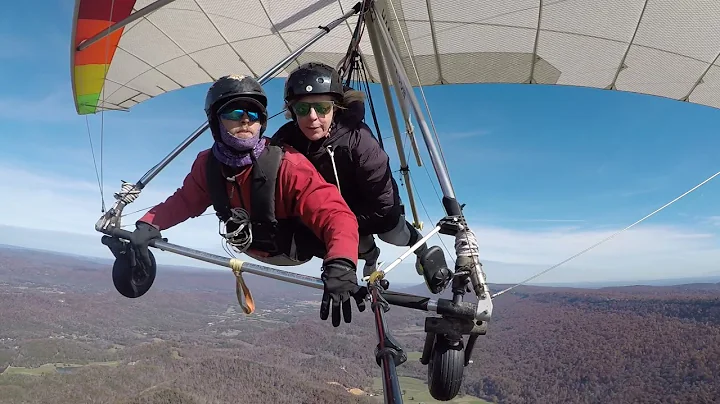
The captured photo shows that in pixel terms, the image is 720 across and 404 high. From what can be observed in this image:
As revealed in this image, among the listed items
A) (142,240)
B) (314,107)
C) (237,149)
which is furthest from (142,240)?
(314,107)

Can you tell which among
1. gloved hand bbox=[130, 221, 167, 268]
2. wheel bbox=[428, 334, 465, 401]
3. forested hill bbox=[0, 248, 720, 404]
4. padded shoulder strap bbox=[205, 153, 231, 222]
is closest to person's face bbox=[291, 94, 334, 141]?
padded shoulder strap bbox=[205, 153, 231, 222]

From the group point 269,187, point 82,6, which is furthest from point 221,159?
→ point 82,6

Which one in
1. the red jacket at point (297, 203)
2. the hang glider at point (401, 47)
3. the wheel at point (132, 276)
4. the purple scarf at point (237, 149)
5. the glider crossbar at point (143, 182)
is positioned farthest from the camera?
the hang glider at point (401, 47)

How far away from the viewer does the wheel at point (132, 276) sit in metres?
3.50

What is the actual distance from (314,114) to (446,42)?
16.2 ft

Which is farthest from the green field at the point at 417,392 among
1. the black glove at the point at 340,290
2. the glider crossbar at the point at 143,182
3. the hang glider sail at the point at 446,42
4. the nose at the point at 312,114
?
the black glove at the point at 340,290

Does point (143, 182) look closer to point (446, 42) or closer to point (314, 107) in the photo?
point (314, 107)

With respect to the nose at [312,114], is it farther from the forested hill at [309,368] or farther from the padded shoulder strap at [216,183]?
the forested hill at [309,368]

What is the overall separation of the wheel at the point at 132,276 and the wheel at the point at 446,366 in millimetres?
2276

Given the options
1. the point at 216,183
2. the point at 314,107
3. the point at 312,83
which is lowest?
the point at 216,183

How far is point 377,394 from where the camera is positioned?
13438 cm

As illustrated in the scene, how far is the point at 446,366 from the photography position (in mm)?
2865

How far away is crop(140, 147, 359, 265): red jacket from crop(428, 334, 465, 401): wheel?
33.9 inches

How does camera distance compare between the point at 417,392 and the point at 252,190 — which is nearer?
the point at 252,190
